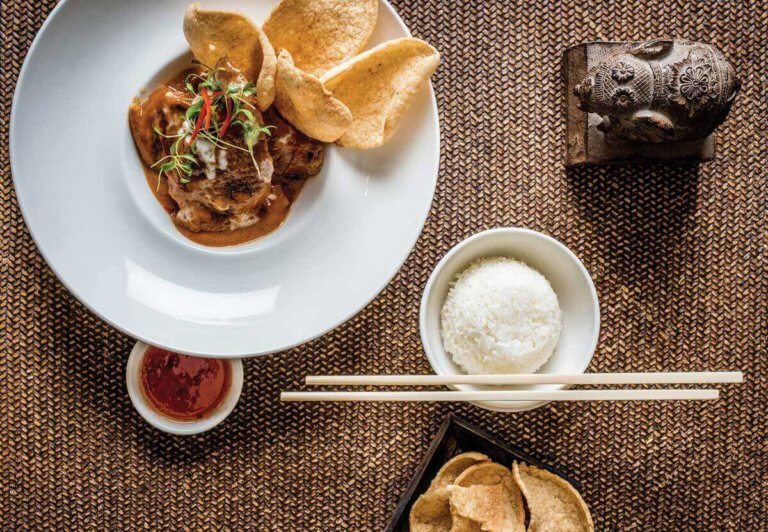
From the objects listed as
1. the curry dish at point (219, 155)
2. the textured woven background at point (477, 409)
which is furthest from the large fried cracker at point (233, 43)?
the textured woven background at point (477, 409)

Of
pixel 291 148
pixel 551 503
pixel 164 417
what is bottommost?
pixel 551 503

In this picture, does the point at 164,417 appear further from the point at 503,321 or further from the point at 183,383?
the point at 503,321

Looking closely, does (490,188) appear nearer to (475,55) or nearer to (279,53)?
(475,55)

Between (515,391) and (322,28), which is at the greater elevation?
(322,28)

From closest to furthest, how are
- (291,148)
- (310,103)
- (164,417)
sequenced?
(310,103) → (291,148) → (164,417)

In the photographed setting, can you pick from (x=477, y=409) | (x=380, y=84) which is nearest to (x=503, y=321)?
(x=477, y=409)

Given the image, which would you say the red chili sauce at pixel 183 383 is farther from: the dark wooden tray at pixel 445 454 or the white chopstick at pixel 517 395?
the dark wooden tray at pixel 445 454
